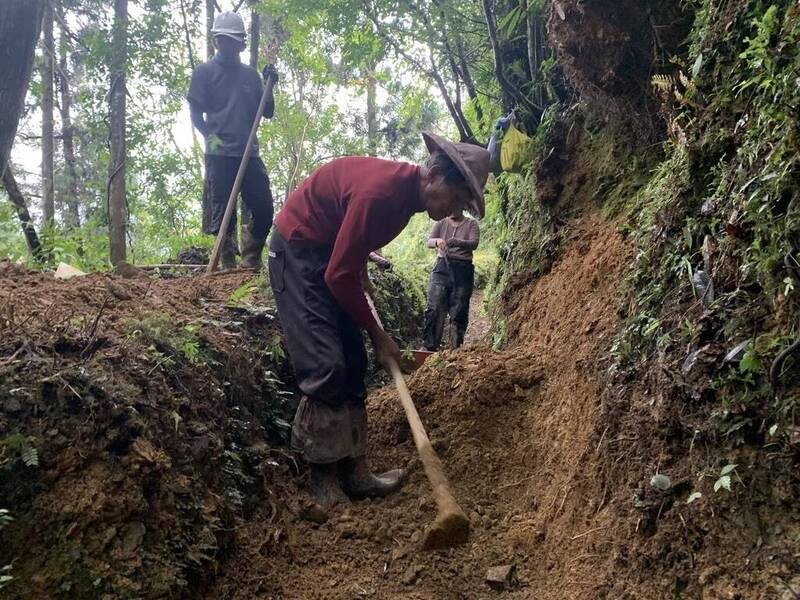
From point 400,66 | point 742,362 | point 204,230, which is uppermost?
point 400,66

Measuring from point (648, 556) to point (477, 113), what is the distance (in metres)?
6.30

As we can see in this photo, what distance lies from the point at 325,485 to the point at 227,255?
4686mm

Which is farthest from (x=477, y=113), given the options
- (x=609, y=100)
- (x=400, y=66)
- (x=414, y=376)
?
(x=414, y=376)

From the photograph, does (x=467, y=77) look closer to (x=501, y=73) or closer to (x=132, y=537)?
(x=501, y=73)

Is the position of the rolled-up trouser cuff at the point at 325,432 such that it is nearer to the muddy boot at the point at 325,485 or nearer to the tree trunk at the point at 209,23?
the muddy boot at the point at 325,485

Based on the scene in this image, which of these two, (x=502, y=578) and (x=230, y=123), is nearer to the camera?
(x=502, y=578)

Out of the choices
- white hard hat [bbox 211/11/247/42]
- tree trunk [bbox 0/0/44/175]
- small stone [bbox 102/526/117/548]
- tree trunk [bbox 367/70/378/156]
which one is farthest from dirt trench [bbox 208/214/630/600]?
tree trunk [bbox 367/70/378/156]

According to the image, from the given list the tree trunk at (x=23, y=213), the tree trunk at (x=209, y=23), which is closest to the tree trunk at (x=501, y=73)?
the tree trunk at (x=23, y=213)

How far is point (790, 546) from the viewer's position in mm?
1757

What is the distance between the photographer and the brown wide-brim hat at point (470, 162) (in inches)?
127

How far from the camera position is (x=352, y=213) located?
3.25 meters

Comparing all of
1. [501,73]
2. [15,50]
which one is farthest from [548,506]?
[501,73]

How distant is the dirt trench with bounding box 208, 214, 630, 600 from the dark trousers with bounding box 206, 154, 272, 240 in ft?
10.5

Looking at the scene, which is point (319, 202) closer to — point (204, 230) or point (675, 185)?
point (675, 185)
